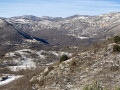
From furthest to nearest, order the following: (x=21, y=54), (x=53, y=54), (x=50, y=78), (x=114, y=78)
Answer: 1. (x=53, y=54)
2. (x=21, y=54)
3. (x=50, y=78)
4. (x=114, y=78)

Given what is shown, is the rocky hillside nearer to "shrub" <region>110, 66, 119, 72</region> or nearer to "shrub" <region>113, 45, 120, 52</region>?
"shrub" <region>110, 66, 119, 72</region>

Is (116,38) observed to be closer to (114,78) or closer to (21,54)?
(114,78)

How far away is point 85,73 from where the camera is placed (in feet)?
104

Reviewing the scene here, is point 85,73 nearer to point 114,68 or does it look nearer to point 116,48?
point 114,68

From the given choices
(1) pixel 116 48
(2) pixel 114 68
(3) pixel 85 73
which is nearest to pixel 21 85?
(3) pixel 85 73

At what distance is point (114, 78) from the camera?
2833cm

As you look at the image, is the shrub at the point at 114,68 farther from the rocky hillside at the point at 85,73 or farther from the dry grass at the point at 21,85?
the dry grass at the point at 21,85

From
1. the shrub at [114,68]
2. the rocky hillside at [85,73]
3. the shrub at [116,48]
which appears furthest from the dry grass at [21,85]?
the shrub at [116,48]

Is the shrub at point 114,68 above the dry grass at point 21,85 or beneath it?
above

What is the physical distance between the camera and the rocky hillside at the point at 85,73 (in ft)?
94.7

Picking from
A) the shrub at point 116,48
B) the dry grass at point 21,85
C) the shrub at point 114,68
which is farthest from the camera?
the shrub at point 116,48

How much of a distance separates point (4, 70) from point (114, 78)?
8477 centimetres

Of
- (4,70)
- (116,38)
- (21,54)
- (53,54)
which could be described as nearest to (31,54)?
(21,54)

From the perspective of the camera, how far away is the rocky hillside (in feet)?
94.7
